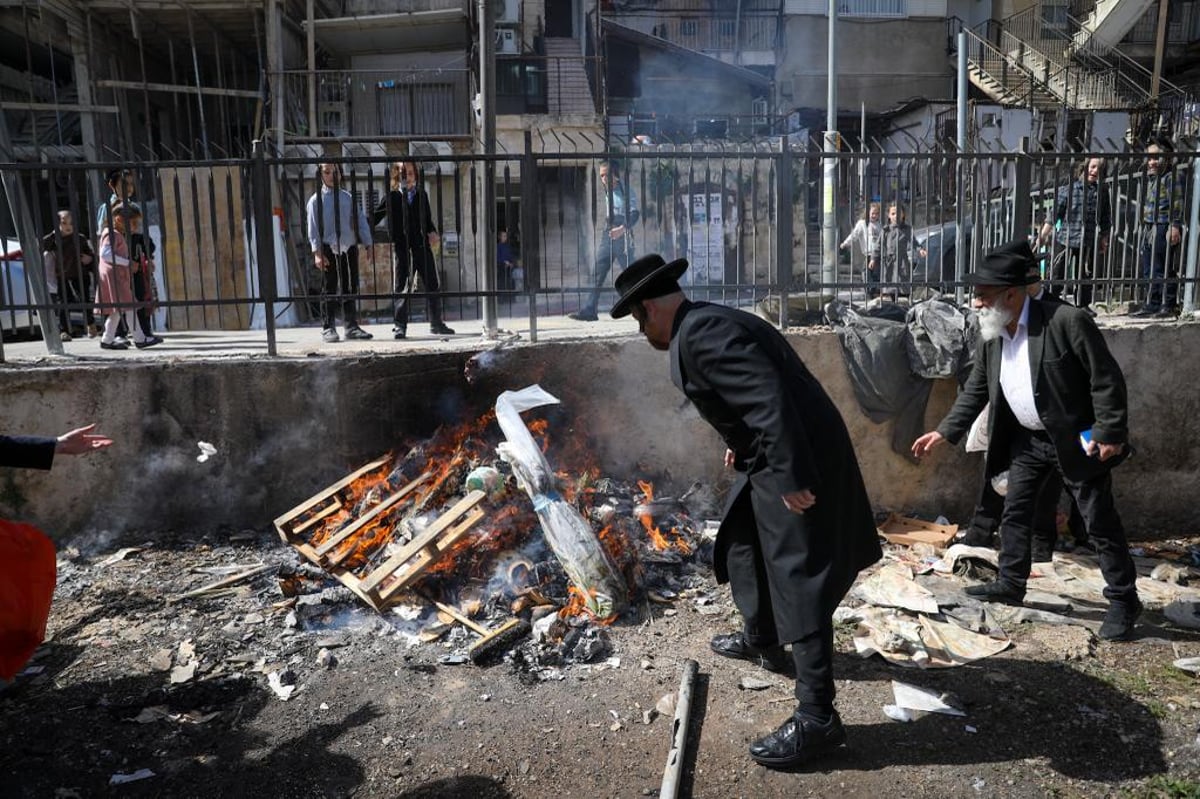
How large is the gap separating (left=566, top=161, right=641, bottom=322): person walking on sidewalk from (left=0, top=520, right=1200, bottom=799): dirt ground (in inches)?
110

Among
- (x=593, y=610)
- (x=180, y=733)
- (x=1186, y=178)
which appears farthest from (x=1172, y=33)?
(x=180, y=733)

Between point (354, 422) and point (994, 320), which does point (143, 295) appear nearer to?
point (354, 422)

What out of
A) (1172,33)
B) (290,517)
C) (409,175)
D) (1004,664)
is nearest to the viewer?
(1004,664)

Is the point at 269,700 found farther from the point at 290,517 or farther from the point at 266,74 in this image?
the point at 266,74

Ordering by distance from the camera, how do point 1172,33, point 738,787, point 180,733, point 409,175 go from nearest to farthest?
1. point 738,787
2. point 180,733
3. point 409,175
4. point 1172,33

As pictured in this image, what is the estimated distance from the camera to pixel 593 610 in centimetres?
504

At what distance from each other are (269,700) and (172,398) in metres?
2.86

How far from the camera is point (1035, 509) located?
5070 mm

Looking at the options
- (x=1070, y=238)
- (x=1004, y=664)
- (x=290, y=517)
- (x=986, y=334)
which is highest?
(x=1070, y=238)

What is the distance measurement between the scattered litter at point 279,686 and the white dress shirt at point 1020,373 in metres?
4.17

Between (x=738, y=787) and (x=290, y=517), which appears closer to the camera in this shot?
(x=738, y=787)

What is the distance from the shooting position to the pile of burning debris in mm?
4965

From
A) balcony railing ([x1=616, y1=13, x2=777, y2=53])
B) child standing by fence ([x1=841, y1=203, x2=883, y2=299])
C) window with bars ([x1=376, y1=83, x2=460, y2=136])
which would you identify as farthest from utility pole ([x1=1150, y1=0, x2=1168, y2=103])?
child standing by fence ([x1=841, y1=203, x2=883, y2=299])

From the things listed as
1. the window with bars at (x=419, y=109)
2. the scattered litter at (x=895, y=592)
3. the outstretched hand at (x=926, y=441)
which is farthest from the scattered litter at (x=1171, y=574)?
the window with bars at (x=419, y=109)
